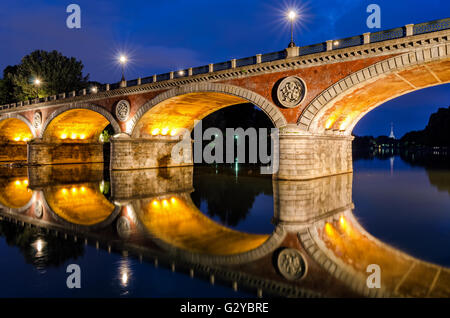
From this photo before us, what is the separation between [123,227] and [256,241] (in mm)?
4193

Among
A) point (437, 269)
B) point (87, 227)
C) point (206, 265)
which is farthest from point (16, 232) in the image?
point (437, 269)

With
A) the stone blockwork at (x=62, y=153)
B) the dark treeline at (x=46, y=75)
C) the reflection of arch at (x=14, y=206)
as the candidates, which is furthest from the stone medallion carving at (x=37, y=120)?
the reflection of arch at (x=14, y=206)

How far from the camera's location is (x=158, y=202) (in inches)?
547

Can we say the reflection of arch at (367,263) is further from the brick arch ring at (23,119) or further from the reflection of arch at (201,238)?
the brick arch ring at (23,119)

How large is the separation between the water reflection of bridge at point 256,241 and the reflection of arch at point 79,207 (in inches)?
1.4

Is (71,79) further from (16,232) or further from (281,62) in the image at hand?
(16,232)

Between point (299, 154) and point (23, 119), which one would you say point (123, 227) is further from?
point (23, 119)

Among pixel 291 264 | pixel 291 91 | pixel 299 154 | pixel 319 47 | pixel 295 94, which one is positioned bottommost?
pixel 291 264

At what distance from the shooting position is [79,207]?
1277 cm

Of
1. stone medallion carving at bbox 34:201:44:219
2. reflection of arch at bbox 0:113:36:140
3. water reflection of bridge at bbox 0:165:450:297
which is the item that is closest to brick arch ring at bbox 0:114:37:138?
reflection of arch at bbox 0:113:36:140

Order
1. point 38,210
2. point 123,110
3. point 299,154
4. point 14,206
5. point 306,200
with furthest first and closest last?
point 123,110 < point 299,154 < point 306,200 < point 14,206 < point 38,210

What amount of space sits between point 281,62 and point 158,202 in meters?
11.7

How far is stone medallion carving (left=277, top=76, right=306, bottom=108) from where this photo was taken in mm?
18703

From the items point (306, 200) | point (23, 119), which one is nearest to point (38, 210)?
point (306, 200)
